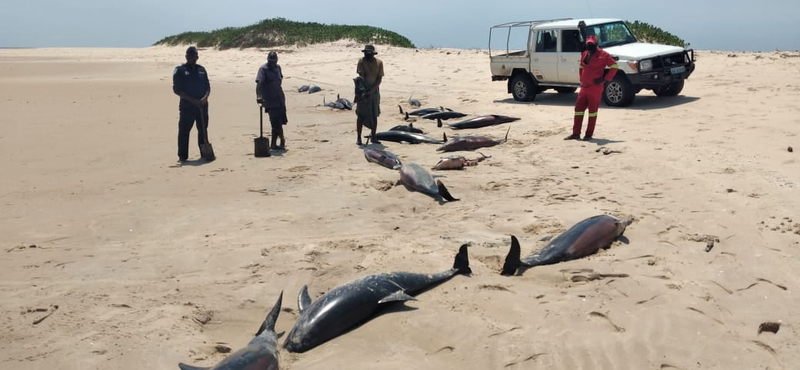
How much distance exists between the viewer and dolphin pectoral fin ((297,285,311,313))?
5574 millimetres

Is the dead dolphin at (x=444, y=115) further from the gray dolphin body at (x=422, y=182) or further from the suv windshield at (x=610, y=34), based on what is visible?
the gray dolphin body at (x=422, y=182)

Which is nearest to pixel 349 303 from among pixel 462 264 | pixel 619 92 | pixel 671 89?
pixel 462 264

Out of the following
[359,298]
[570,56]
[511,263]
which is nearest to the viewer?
[359,298]

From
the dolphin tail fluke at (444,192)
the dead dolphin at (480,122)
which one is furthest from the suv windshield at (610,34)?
the dolphin tail fluke at (444,192)

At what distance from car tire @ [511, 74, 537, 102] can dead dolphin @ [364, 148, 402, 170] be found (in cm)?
727

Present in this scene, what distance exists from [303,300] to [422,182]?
11.8ft

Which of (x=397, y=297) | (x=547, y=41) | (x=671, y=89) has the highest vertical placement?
(x=547, y=41)

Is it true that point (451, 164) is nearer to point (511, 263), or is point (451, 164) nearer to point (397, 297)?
point (511, 263)

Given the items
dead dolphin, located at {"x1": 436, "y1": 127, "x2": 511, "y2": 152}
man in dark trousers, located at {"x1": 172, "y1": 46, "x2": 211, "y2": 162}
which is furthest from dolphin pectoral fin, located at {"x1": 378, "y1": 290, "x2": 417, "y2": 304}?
man in dark trousers, located at {"x1": 172, "y1": 46, "x2": 211, "y2": 162}

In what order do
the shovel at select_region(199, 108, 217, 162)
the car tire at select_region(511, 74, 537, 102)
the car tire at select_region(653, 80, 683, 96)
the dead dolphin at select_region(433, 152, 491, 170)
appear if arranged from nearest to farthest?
the dead dolphin at select_region(433, 152, 491, 170) → the shovel at select_region(199, 108, 217, 162) → the car tire at select_region(653, 80, 683, 96) → the car tire at select_region(511, 74, 537, 102)

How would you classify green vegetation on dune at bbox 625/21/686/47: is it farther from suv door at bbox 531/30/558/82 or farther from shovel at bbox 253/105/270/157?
shovel at bbox 253/105/270/157

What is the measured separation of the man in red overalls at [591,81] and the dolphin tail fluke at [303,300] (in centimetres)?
727

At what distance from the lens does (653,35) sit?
78.8 feet

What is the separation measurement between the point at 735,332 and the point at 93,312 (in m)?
4.54
